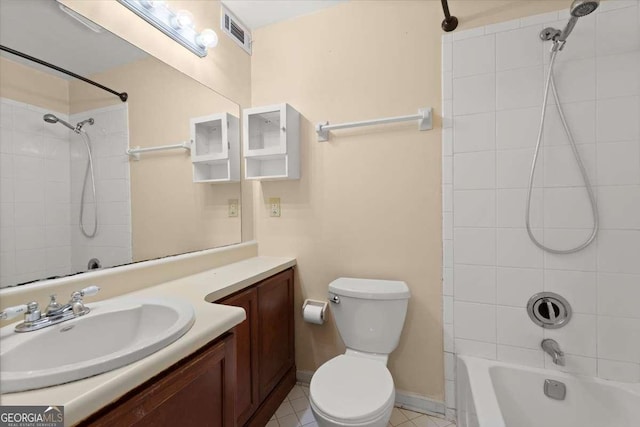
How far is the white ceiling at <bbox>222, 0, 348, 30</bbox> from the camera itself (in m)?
1.69

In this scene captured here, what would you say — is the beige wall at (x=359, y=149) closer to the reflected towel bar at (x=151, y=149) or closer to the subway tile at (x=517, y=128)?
the subway tile at (x=517, y=128)

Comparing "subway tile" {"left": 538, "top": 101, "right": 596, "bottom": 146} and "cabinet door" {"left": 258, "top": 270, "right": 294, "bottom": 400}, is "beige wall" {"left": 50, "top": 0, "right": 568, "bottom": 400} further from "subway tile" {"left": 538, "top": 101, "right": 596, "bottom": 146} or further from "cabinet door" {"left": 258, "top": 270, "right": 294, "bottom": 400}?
"subway tile" {"left": 538, "top": 101, "right": 596, "bottom": 146}

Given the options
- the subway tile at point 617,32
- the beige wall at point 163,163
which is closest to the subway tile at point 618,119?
the subway tile at point 617,32

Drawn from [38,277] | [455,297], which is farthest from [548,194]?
[38,277]

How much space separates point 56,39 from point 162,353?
117 cm

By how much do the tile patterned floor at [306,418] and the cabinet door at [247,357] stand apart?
0.73ft

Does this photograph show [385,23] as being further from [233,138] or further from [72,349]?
[72,349]

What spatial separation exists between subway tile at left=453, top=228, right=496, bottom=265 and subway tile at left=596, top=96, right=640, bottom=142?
64cm

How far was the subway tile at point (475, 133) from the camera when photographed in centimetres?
140

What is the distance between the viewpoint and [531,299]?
1347mm

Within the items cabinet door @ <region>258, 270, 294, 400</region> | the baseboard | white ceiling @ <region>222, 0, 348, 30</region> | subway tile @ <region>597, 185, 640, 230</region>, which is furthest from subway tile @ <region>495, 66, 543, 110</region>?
the baseboard

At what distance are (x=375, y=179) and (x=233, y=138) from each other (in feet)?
3.25

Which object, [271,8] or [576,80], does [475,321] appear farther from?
[271,8]

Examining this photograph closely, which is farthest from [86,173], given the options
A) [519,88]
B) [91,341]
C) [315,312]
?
[519,88]
